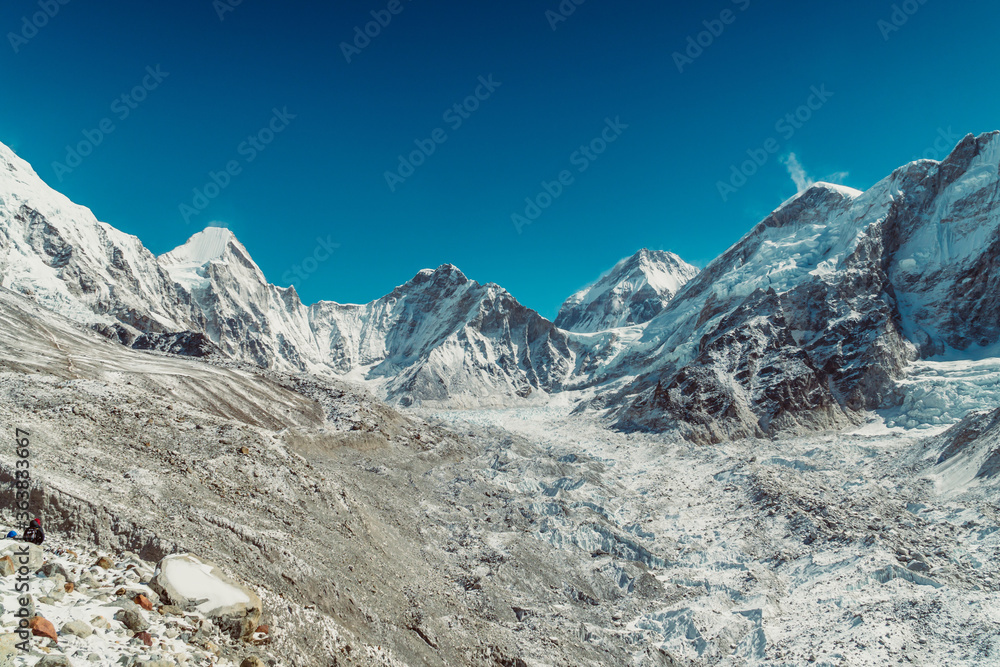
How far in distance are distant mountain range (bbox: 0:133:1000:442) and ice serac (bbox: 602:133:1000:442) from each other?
0.25m

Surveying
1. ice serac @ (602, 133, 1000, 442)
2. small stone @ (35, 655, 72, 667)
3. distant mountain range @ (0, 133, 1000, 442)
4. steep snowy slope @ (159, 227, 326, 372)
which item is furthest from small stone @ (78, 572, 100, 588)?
steep snowy slope @ (159, 227, 326, 372)

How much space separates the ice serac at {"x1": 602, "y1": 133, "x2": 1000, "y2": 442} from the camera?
266 ft

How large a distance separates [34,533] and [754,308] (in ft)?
357

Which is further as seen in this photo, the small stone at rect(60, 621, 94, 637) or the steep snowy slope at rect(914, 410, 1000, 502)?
the steep snowy slope at rect(914, 410, 1000, 502)

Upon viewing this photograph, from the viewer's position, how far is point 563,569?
79.6 ft

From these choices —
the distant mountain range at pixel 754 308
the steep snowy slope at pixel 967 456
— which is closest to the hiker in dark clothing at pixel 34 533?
the steep snowy slope at pixel 967 456

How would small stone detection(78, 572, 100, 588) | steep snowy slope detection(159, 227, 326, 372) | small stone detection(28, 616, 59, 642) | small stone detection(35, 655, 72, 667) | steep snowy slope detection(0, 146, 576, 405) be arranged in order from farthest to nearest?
1. steep snowy slope detection(159, 227, 326, 372)
2. steep snowy slope detection(0, 146, 576, 405)
3. small stone detection(78, 572, 100, 588)
4. small stone detection(28, 616, 59, 642)
5. small stone detection(35, 655, 72, 667)

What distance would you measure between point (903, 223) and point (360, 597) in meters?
127

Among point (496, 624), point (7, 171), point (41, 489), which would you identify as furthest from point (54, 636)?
point (7, 171)

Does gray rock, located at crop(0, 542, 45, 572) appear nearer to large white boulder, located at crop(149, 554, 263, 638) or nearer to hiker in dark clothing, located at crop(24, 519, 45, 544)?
hiker in dark clothing, located at crop(24, 519, 45, 544)

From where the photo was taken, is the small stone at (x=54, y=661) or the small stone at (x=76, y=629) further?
the small stone at (x=76, y=629)

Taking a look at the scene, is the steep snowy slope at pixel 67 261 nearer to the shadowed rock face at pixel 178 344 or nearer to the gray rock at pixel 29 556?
the shadowed rock face at pixel 178 344

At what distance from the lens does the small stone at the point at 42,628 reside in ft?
25.2

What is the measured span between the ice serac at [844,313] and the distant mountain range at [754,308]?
0.25 meters
